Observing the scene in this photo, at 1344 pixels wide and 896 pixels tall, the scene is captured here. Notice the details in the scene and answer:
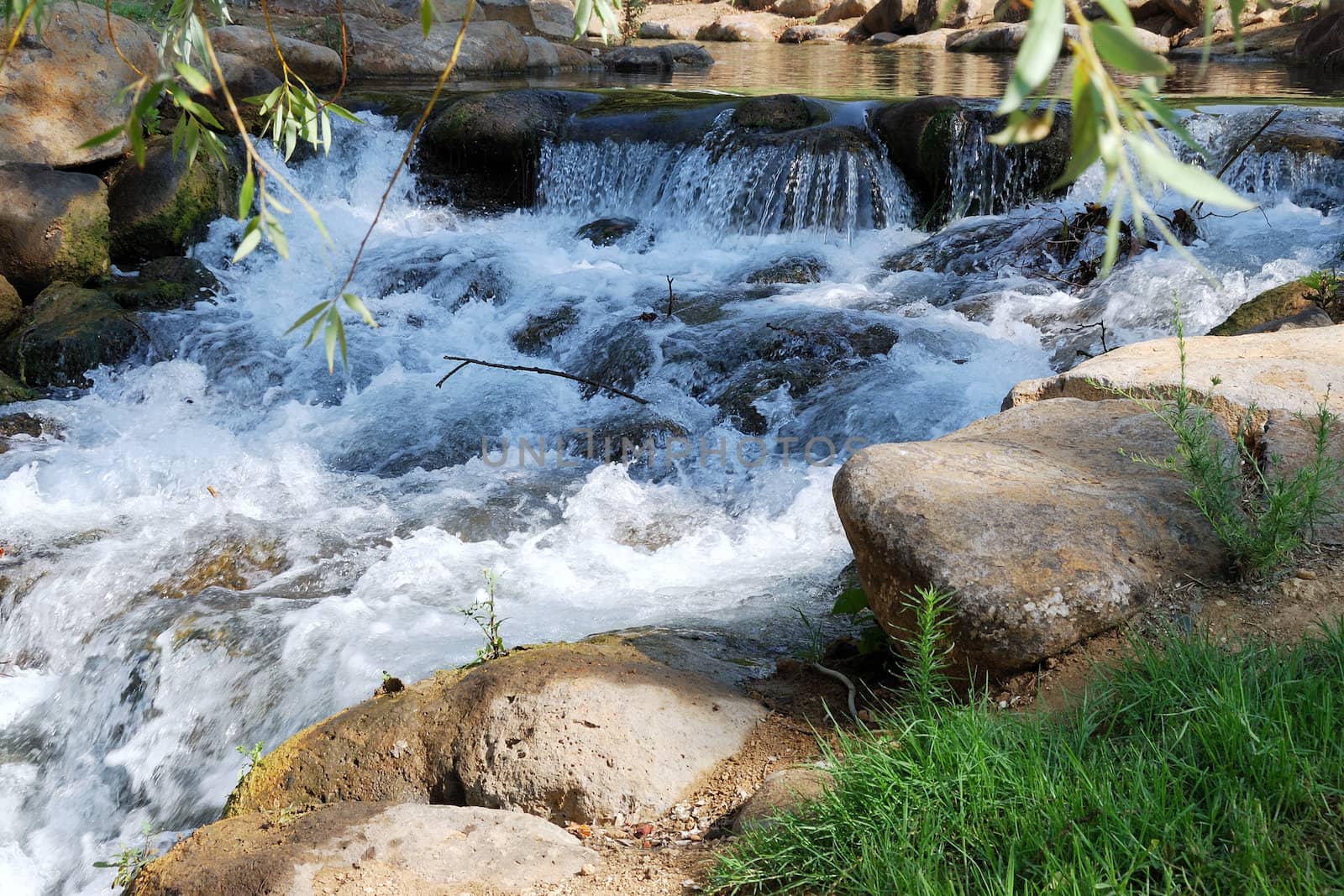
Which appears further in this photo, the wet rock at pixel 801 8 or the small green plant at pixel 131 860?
the wet rock at pixel 801 8

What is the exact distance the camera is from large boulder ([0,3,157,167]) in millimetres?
8250

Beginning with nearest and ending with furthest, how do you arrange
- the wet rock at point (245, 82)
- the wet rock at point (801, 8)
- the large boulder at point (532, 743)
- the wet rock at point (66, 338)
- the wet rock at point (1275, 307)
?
the large boulder at point (532, 743) → the wet rock at point (1275, 307) → the wet rock at point (66, 338) → the wet rock at point (245, 82) → the wet rock at point (801, 8)

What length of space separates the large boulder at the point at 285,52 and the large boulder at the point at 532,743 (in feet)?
32.9

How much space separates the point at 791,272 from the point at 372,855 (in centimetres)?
656

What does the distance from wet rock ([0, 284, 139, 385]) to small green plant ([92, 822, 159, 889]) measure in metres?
5.02

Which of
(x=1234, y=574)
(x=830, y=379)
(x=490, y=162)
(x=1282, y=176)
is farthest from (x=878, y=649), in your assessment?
(x=490, y=162)

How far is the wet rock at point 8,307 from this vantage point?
7605 millimetres

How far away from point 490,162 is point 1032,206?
17.2 feet

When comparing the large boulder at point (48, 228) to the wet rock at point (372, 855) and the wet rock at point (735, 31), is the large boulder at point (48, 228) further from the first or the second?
the wet rock at point (735, 31)

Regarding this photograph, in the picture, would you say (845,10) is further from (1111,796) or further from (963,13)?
(1111,796)

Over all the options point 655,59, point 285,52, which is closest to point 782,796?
point 285,52

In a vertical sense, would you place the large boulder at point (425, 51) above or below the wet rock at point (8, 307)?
above

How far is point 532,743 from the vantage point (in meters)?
2.62

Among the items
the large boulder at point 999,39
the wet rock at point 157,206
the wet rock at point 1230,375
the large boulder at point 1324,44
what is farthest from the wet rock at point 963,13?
the wet rock at point 1230,375
